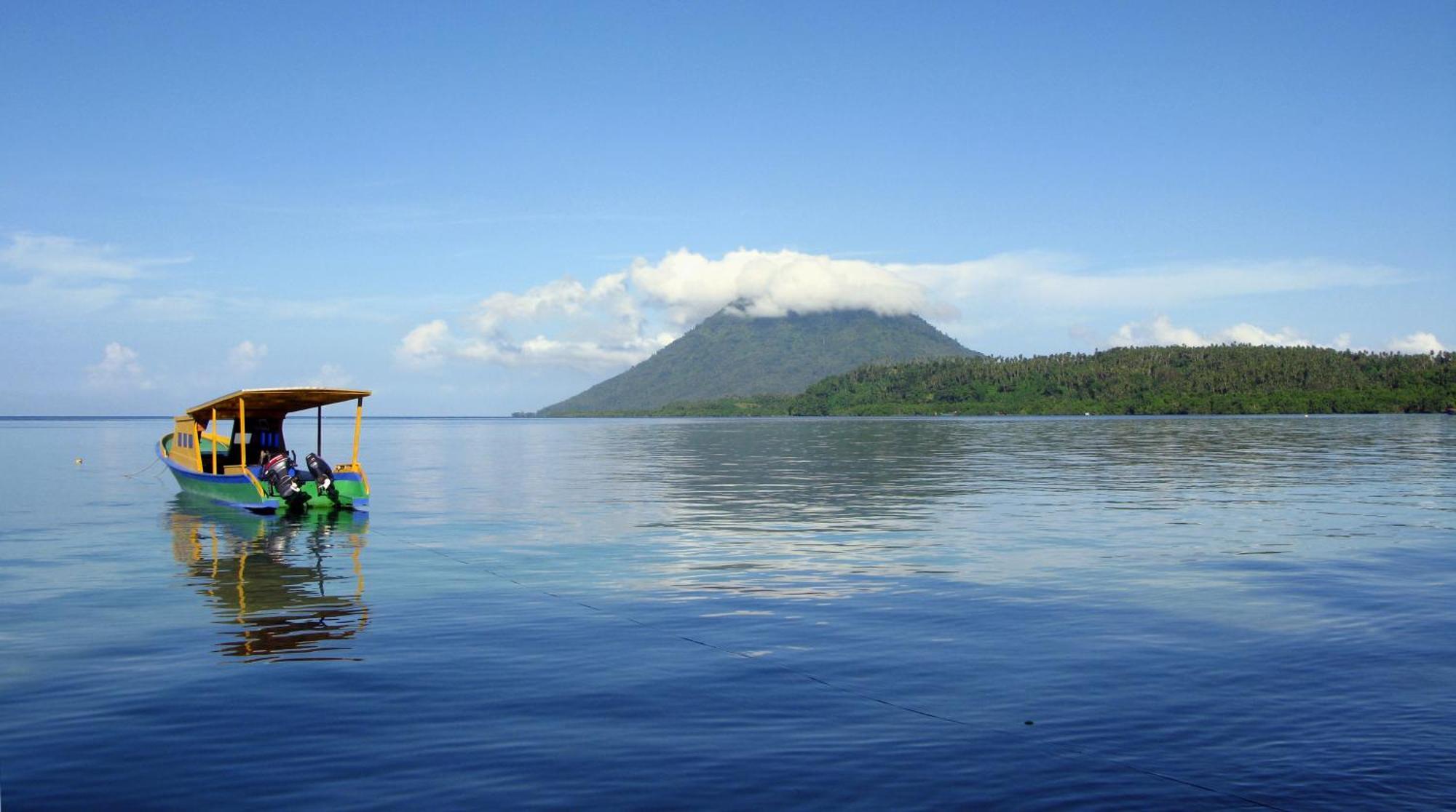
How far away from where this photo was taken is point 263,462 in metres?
47.4

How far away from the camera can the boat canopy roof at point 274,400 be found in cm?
4266

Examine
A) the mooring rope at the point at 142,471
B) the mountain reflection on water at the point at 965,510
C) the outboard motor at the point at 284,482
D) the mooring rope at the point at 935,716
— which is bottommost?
the mooring rope at the point at 935,716

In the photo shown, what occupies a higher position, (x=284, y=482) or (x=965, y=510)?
(x=284, y=482)

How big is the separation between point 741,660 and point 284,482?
99.4 ft

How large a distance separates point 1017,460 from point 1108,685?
205ft

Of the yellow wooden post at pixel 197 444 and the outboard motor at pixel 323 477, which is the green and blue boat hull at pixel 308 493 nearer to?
the outboard motor at pixel 323 477

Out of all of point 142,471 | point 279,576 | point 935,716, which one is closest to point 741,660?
point 935,716

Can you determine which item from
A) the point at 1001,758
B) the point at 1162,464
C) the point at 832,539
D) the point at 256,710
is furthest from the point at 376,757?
the point at 1162,464

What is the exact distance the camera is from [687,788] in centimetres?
1105

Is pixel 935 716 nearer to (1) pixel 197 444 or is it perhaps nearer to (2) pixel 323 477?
(2) pixel 323 477

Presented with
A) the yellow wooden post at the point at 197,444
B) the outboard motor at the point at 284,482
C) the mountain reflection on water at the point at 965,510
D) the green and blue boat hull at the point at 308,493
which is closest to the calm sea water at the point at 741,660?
the mountain reflection on water at the point at 965,510

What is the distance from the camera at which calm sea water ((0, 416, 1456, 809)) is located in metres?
11.4

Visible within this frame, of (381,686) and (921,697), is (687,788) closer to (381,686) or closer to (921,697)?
(921,697)

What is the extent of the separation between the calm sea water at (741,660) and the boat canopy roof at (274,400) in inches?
224
